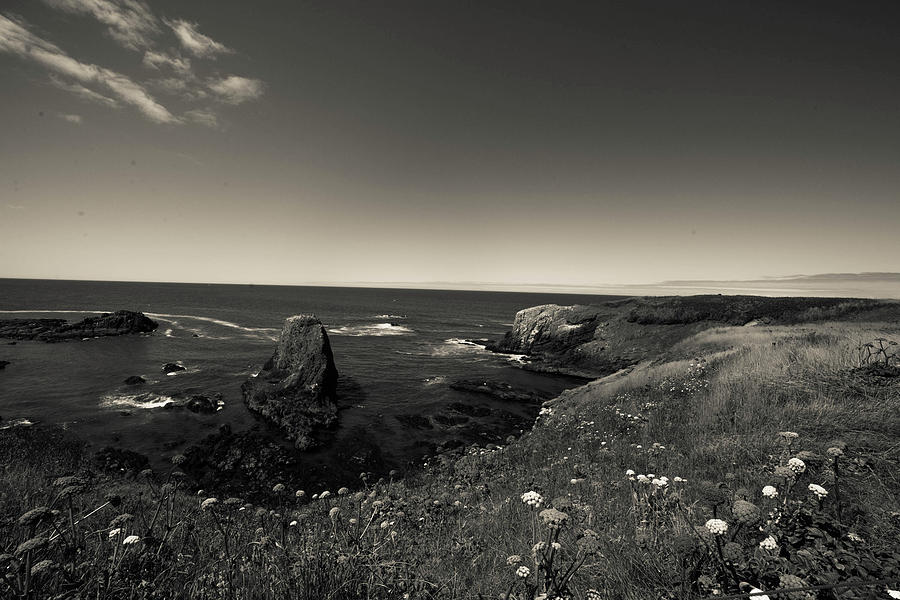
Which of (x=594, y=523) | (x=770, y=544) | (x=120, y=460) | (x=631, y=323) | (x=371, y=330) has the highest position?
(x=770, y=544)

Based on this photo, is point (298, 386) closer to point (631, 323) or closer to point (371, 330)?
point (371, 330)

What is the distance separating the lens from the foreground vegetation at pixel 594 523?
8.04 feet

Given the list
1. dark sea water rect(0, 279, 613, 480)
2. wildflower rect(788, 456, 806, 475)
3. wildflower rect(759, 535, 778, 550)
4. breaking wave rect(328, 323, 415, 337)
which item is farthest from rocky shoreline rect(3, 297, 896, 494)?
breaking wave rect(328, 323, 415, 337)

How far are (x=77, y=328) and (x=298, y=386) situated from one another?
1876 inches

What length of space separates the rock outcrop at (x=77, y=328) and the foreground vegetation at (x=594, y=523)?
52.8 m

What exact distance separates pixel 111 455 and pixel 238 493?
7.80m

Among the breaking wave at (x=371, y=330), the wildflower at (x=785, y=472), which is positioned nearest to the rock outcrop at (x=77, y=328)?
the breaking wave at (x=371, y=330)

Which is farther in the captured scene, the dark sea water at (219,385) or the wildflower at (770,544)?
the dark sea water at (219,385)

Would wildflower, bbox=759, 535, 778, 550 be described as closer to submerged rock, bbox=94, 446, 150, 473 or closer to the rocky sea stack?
the rocky sea stack

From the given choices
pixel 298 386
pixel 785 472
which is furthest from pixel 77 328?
pixel 785 472

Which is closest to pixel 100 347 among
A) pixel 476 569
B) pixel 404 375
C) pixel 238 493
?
pixel 404 375

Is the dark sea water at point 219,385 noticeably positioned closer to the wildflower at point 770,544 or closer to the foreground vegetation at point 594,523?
the foreground vegetation at point 594,523

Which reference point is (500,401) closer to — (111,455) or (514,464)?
(514,464)

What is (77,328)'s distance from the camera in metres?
48.3
